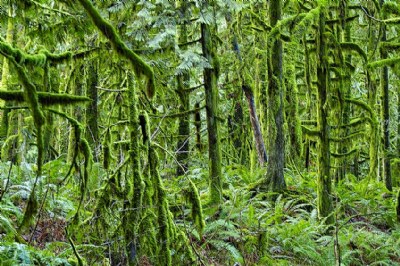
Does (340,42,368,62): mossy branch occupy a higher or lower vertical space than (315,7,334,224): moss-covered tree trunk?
higher

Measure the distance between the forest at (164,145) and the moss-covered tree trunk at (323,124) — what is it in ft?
0.07

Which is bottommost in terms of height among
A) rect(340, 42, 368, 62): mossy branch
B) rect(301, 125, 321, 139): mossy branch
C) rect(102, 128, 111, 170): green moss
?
rect(102, 128, 111, 170): green moss

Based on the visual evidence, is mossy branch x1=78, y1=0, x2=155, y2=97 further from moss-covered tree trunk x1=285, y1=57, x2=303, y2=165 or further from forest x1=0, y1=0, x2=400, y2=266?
moss-covered tree trunk x1=285, y1=57, x2=303, y2=165

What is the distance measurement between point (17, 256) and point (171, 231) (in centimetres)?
161

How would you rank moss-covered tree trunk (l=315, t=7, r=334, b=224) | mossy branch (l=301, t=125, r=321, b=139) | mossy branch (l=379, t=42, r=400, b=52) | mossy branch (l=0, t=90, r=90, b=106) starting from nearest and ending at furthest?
mossy branch (l=0, t=90, r=90, b=106)
moss-covered tree trunk (l=315, t=7, r=334, b=224)
mossy branch (l=301, t=125, r=321, b=139)
mossy branch (l=379, t=42, r=400, b=52)

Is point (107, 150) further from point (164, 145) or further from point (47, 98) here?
point (164, 145)

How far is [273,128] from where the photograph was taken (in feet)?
31.8

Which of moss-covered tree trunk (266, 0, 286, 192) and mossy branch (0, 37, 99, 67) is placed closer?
Result: mossy branch (0, 37, 99, 67)

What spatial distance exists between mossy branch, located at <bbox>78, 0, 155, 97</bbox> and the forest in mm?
10

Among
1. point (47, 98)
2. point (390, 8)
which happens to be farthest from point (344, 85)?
point (47, 98)

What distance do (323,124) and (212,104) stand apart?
233 centimetres

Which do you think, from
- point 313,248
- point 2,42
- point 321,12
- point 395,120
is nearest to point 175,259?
point 2,42

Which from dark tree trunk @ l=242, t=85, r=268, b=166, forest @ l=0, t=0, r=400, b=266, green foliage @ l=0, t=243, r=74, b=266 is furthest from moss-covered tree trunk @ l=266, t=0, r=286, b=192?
green foliage @ l=0, t=243, r=74, b=266

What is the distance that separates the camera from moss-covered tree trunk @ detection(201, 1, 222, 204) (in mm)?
8164
